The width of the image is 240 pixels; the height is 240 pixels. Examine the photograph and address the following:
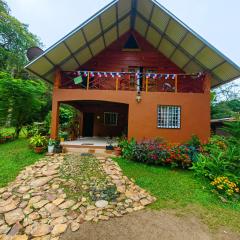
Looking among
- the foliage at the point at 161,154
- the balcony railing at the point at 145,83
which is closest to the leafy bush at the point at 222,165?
the foliage at the point at 161,154

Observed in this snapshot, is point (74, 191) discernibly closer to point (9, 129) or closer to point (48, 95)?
point (9, 129)

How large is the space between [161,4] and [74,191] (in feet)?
29.0

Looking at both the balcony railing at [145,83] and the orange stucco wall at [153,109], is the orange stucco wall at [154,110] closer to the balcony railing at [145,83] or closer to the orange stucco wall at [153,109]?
the orange stucco wall at [153,109]

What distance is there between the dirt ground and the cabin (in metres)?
5.45

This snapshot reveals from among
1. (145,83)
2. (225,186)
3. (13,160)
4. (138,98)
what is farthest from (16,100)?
(225,186)

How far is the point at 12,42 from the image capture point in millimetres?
23328

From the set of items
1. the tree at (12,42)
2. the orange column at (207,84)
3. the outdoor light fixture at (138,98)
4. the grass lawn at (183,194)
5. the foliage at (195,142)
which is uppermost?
the tree at (12,42)

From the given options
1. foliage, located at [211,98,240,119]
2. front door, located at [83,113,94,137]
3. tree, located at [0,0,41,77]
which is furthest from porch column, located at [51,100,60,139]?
foliage, located at [211,98,240,119]

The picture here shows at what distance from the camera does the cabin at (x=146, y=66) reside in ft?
31.0

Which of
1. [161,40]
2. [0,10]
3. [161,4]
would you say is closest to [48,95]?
[0,10]

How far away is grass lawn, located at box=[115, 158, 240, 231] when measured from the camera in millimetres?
4906

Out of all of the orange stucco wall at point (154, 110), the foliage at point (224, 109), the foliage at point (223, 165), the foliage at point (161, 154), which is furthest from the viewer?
the foliage at point (224, 109)

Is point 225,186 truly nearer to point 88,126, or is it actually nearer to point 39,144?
point 39,144

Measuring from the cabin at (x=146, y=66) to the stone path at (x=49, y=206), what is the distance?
3.75m
